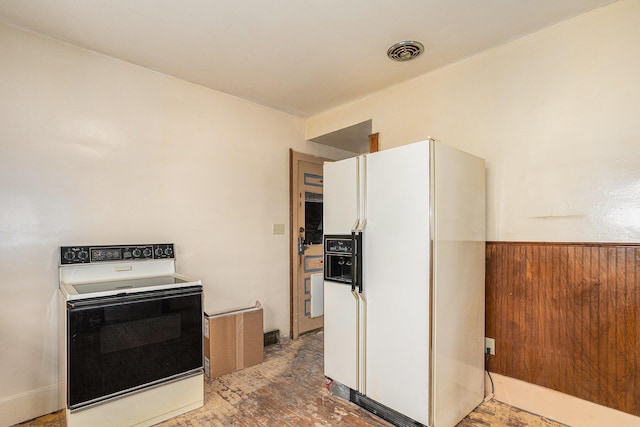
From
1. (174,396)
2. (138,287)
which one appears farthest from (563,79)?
(174,396)

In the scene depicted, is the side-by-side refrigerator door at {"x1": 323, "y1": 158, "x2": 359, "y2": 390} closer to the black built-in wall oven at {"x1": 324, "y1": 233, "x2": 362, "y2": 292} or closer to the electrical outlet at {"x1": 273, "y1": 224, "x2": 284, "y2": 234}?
the black built-in wall oven at {"x1": 324, "y1": 233, "x2": 362, "y2": 292}

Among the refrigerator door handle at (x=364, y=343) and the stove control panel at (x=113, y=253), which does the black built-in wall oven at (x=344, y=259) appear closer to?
the refrigerator door handle at (x=364, y=343)

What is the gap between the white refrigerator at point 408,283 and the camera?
1.85 meters

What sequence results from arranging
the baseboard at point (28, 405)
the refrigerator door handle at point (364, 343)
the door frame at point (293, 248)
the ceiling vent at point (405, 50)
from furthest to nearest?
Result: the door frame at point (293, 248) → the ceiling vent at point (405, 50) → the refrigerator door handle at point (364, 343) → the baseboard at point (28, 405)

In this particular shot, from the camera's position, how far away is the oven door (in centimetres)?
180

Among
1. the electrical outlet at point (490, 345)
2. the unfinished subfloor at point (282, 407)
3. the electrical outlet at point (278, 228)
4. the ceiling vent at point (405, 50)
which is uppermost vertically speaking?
the ceiling vent at point (405, 50)

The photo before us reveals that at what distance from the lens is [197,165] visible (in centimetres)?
290

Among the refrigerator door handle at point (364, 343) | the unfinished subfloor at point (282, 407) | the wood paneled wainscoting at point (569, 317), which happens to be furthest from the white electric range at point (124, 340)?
the wood paneled wainscoting at point (569, 317)

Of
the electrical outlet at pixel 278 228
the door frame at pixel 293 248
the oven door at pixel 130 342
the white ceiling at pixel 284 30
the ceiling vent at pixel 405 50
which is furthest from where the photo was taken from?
the door frame at pixel 293 248

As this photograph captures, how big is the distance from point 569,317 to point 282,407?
6.28 ft

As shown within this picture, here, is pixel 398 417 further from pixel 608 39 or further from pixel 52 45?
pixel 52 45

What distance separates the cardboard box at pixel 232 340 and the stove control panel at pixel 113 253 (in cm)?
65

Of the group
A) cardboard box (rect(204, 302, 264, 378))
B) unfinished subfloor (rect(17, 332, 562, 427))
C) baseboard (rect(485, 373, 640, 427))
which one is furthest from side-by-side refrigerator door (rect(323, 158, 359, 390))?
baseboard (rect(485, 373, 640, 427))

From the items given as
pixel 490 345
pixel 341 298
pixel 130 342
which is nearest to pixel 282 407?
pixel 341 298
